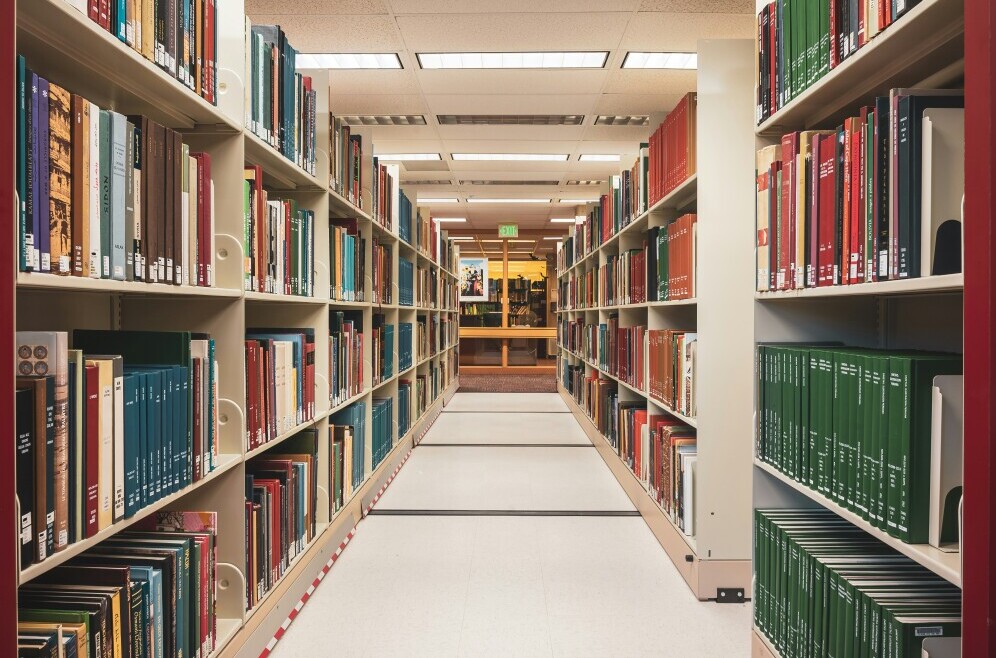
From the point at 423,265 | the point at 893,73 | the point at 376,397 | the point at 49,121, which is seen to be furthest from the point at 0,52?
the point at 423,265

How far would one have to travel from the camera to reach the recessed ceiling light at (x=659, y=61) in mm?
3984

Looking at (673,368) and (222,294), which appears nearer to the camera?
(222,294)

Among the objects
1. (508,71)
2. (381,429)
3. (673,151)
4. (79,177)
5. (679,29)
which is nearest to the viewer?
(79,177)

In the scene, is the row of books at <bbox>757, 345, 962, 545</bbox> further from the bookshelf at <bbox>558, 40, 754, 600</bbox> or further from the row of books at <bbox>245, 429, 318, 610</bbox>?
the row of books at <bbox>245, 429, 318, 610</bbox>

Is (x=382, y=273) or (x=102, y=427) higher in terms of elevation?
(x=382, y=273)

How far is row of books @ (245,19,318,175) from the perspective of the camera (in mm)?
1910

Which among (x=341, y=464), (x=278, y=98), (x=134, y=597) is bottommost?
(x=341, y=464)

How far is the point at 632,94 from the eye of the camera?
4.66m

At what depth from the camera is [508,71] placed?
4.23 meters

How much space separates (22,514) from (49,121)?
0.60m

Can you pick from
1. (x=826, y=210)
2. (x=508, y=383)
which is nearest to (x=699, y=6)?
(x=826, y=210)

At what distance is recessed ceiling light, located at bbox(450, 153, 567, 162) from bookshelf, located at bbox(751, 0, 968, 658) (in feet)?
16.1

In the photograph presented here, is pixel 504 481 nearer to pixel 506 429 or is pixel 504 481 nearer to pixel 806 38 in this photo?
pixel 506 429

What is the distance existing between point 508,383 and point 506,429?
166 inches
